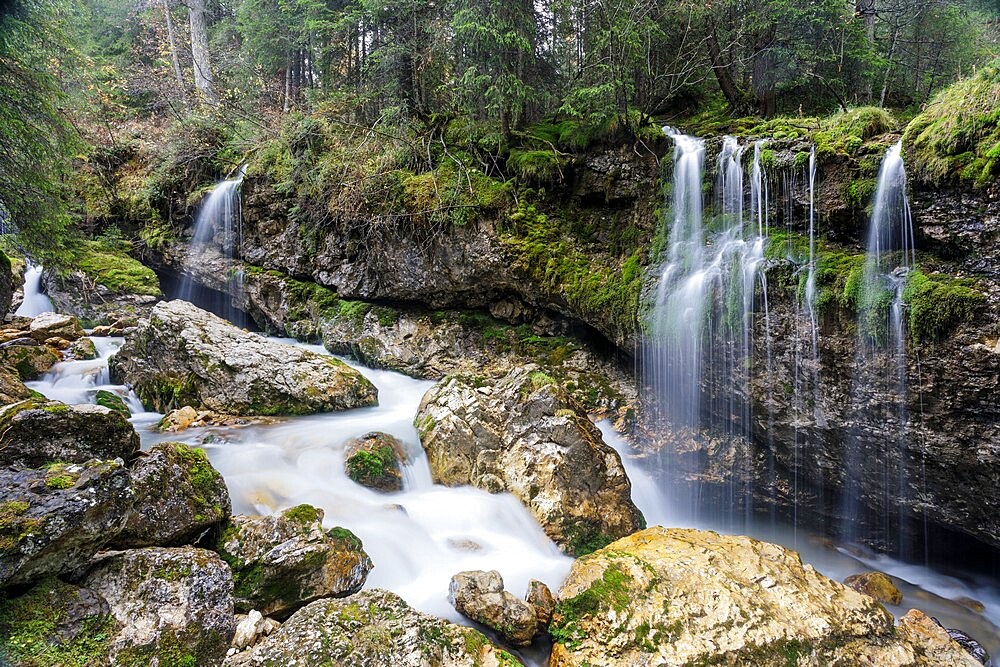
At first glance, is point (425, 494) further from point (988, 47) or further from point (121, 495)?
point (988, 47)

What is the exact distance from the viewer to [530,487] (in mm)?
6008

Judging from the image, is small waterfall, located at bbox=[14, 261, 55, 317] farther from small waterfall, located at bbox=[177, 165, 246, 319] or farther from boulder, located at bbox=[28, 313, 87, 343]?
small waterfall, located at bbox=[177, 165, 246, 319]

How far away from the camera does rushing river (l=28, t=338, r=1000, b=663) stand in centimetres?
499

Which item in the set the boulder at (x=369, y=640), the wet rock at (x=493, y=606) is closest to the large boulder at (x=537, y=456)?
the wet rock at (x=493, y=606)

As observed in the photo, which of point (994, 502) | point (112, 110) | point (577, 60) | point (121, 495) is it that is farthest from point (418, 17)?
point (112, 110)

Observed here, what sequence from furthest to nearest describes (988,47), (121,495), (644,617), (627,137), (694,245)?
(988,47)
(627,137)
(694,245)
(644,617)
(121,495)

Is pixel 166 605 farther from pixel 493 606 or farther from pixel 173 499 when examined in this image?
pixel 493 606

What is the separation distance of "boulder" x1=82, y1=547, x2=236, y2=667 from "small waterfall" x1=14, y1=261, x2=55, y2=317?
38.6 feet

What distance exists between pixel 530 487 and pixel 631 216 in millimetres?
5149

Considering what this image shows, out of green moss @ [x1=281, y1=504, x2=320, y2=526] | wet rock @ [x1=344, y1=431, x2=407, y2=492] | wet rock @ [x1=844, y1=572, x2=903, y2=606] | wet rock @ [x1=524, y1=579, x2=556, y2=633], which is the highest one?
green moss @ [x1=281, y1=504, x2=320, y2=526]

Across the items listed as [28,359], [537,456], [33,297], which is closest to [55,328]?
[28,359]

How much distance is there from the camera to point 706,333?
660 cm

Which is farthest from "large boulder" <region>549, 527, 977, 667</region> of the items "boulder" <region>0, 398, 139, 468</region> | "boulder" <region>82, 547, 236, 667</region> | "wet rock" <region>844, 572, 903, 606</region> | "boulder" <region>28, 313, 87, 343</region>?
"boulder" <region>28, 313, 87, 343</region>

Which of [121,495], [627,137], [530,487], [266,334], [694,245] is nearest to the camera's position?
[121,495]
